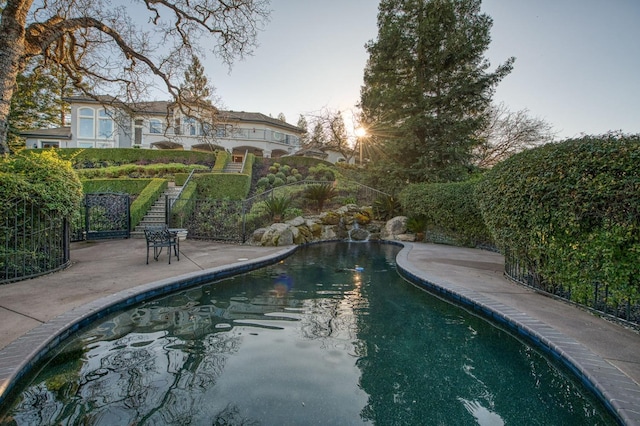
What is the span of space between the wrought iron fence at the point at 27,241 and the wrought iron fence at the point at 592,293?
329 inches

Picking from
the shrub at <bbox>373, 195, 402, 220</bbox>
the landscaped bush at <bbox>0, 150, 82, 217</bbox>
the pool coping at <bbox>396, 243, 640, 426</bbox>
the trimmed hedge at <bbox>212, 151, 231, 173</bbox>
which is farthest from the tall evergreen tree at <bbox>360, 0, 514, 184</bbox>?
the landscaped bush at <bbox>0, 150, 82, 217</bbox>

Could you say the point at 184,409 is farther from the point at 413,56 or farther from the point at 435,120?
the point at 413,56

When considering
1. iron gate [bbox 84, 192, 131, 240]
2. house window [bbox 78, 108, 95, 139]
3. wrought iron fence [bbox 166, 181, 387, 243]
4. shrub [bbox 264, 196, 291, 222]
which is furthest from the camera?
house window [bbox 78, 108, 95, 139]

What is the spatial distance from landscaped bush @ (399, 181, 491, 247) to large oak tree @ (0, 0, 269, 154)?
8490mm

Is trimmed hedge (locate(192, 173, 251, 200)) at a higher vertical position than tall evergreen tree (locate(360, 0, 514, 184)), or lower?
lower

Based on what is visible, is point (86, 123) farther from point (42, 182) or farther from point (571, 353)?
point (571, 353)

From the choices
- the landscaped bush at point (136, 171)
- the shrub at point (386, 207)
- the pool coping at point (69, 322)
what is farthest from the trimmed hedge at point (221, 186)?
the pool coping at point (69, 322)

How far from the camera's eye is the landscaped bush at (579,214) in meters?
3.31

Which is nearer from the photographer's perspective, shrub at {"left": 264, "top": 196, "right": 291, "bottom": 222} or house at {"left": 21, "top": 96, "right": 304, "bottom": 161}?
shrub at {"left": 264, "top": 196, "right": 291, "bottom": 222}

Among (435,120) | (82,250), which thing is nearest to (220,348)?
(82,250)

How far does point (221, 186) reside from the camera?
50.8 ft

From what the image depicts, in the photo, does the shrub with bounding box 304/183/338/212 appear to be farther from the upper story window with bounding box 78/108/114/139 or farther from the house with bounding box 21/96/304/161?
the upper story window with bounding box 78/108/114/139

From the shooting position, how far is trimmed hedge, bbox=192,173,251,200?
15.2 m

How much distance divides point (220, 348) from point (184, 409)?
1.03 metres
